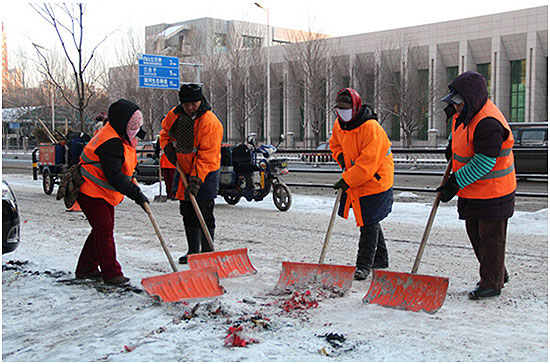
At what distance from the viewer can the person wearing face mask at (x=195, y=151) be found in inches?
238

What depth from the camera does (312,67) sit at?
143 ft

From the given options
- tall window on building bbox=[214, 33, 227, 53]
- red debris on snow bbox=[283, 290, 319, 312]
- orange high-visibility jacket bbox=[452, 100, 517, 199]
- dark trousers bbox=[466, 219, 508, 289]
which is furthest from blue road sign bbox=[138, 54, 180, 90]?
dark trousers bbox=[466, 219, 508, 289]

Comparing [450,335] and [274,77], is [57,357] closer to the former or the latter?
[450,335]

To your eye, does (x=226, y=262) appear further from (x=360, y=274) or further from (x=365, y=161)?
(x=365, y=161)

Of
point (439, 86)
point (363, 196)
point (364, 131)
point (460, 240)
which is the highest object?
point (439, 86)

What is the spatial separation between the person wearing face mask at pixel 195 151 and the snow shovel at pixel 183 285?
1.20 m

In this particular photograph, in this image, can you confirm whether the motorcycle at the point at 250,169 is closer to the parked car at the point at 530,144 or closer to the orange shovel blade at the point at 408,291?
the orange shovel blade at the point at 408,291

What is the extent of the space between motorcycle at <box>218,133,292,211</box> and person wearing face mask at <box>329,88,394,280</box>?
5.62 meters

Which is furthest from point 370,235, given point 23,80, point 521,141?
point 23,80

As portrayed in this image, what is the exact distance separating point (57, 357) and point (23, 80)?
162ft

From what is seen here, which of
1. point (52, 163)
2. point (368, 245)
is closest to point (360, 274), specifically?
point (368, 245)

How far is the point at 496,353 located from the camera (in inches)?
143

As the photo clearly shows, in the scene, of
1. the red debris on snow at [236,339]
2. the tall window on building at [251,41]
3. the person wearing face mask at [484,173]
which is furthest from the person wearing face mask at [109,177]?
the tall window on building at [251,41]

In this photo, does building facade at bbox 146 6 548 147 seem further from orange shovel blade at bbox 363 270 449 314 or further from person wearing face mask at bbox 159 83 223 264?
orange shovel blade at bbox 363 270 449 314
